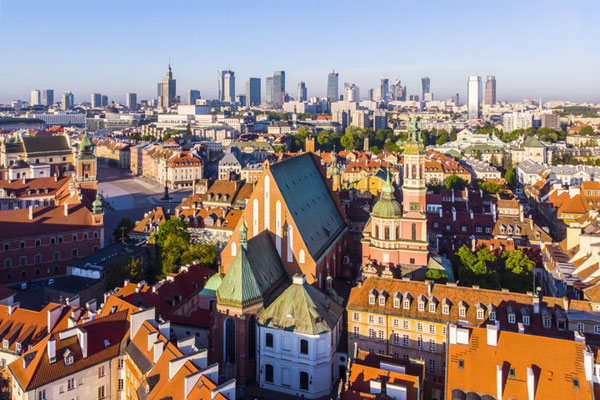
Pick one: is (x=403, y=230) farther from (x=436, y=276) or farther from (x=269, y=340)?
(x=269, y=340)

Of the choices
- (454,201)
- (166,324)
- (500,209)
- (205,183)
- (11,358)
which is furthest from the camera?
(205,183)

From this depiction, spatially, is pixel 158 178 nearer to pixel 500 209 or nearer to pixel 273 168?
pixel 500 209

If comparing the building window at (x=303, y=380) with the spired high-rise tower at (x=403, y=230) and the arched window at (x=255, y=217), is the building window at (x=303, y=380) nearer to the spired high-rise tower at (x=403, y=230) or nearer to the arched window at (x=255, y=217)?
the arched window at (x=255, y=217)

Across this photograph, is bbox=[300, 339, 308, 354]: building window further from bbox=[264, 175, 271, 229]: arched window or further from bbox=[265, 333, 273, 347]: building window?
bbox=[264, 175, 271, 229]: arched window

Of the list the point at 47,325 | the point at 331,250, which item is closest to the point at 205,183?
the point at 331,250

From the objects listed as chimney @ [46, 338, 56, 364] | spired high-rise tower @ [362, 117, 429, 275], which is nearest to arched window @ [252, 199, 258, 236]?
spired high-rise tower @ [362, 117, 429, 275]

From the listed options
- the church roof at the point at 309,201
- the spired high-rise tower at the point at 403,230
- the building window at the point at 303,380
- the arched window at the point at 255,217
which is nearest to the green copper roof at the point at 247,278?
the arched window at the point at 255,217

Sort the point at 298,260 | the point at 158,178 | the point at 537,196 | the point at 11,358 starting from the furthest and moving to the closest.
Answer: the point at 158,178
the point at 537,196
the point at 298,260
the point at 11,358
